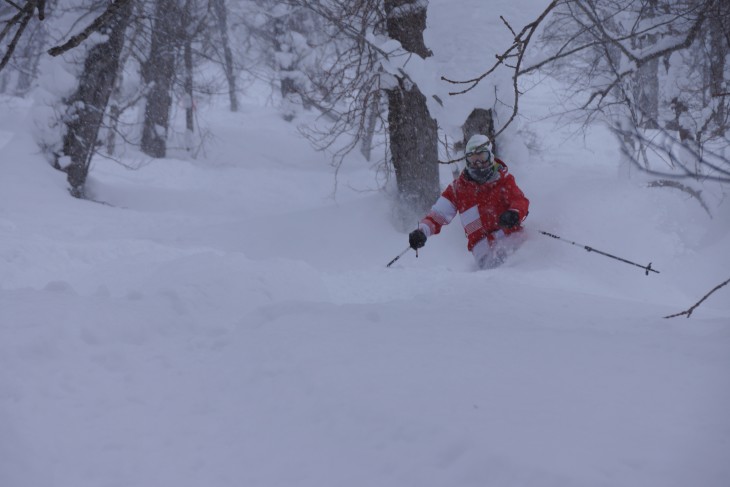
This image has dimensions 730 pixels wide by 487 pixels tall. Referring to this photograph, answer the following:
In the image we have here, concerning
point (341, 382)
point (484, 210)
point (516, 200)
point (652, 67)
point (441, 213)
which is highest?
point (652, 67)

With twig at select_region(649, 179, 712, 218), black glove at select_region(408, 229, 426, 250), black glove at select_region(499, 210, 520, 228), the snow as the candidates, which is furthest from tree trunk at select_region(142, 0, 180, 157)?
twig at select_region(649, 179, 712, 218)

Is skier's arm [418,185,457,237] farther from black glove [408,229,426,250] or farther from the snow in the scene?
the snow

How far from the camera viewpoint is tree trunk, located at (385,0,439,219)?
7.41 meters

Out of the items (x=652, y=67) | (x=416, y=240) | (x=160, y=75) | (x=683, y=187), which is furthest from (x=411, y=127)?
(x=652, y=67)

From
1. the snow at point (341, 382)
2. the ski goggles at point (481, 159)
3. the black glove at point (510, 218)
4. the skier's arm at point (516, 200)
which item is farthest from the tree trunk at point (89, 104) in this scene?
the black glove at point (510, 218)

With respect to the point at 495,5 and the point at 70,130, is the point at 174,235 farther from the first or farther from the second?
the point at 495,5

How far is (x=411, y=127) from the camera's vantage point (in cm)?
785

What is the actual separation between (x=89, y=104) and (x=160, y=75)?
1.89 meters

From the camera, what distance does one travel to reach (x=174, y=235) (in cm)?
831

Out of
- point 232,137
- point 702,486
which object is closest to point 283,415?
point 702,486

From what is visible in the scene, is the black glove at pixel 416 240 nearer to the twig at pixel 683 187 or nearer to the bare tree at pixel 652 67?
the bare tree at pixel 652 67

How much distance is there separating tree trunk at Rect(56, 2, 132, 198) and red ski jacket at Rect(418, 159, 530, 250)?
6.13 m

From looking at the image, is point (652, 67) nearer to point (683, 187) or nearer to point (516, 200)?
point (683, 187)

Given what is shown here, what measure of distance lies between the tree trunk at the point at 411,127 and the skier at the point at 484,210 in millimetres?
1397
